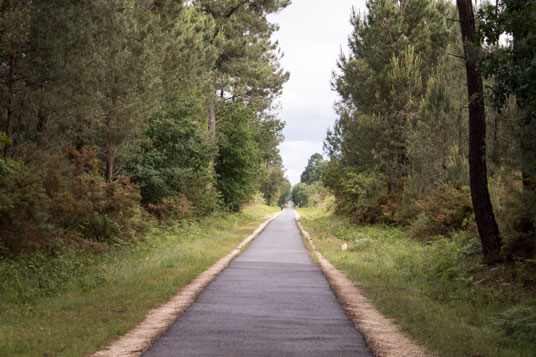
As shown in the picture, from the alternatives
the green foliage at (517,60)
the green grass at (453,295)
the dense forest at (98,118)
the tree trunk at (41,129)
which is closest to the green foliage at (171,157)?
the dense forest at (98,118)

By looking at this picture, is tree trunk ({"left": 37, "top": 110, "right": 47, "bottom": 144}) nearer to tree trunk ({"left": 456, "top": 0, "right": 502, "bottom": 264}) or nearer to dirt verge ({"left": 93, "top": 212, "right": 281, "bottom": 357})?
dirt verge ({"left": 93, "top": 212, "right": 281, "bottom": 357})

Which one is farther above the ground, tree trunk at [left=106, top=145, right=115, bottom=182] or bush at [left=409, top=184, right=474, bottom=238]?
tree trunk at [left=106, top=145, right=115, bottom=182]

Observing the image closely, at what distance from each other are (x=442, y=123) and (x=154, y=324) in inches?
697

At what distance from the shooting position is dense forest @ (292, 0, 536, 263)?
361 inches

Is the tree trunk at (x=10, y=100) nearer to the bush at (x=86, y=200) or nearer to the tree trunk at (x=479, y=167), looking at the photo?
the bush at (x=86, y=200)

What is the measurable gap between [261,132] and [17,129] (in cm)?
3289

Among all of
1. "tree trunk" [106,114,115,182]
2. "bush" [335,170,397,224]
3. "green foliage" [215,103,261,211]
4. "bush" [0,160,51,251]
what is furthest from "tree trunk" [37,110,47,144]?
"green foliage" [215,103,261,211]

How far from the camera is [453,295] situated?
36.9ft

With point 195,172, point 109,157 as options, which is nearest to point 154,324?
point 109,157

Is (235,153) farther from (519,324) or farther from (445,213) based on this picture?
(519,324)

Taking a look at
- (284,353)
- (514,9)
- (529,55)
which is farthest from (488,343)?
(514,9)

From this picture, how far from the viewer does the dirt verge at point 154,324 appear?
6398 mm

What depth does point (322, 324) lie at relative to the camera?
8.02 meters

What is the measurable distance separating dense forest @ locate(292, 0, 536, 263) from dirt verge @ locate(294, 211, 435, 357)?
Answer: 3.61 metres
